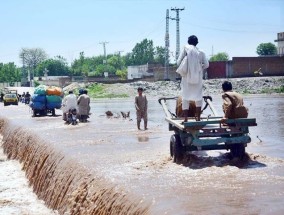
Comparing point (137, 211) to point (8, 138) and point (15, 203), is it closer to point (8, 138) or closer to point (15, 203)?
point (15, 203)

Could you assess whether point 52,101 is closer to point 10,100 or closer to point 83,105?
point 83,105

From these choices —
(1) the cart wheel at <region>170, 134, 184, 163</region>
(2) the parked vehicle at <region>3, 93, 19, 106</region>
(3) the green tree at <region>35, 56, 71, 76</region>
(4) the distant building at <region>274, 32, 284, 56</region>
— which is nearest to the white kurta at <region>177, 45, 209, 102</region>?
(1) the cart wheel at <region>170, 134, 184, 163</region>

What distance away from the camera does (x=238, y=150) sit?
9742 millimetres

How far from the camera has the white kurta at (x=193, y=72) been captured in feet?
31.3

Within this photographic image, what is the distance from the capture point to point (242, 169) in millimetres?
9039

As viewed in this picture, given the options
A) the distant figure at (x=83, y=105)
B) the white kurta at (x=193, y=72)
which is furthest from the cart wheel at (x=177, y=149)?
the distant figure at (x=83, y=105)

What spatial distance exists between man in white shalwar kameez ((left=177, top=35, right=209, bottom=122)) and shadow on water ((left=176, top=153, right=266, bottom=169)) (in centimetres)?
85

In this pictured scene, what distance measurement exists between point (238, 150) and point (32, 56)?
13363 centimetres

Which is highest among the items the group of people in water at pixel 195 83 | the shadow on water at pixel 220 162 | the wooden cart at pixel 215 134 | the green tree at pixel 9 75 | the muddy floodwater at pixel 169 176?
the green tree at pixel 9 75

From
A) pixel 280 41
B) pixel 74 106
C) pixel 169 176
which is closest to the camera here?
pixel 169 176

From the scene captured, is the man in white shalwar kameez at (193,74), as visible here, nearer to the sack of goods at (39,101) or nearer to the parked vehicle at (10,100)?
the sack of goods at (39,101)

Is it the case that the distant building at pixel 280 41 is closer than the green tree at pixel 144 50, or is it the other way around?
the distant building at pixel 280 41

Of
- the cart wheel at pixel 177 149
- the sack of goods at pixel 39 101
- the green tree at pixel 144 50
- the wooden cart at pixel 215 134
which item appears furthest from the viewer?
the green tree at pixel 144 50

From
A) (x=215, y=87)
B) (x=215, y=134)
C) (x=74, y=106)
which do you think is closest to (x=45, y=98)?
(x=74, y=106)
